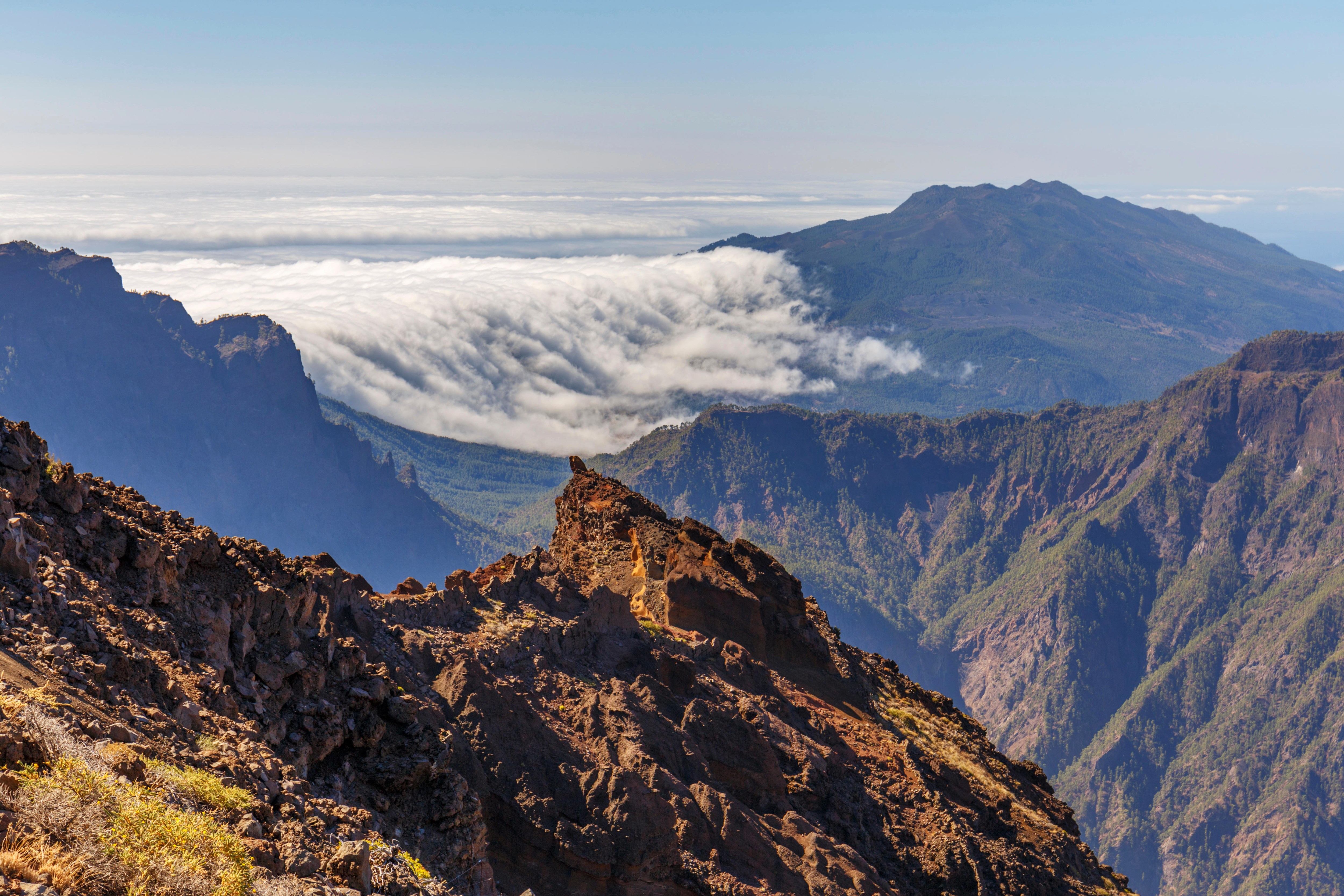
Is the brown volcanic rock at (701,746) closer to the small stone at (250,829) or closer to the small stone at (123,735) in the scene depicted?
the small stone at (250,829)

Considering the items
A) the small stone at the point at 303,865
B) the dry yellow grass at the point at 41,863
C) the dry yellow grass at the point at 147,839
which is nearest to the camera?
the dry yellow grass at the point at 41,863

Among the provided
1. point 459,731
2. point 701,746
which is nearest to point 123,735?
point 459,731

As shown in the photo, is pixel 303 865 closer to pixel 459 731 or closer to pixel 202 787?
pixel 202 787

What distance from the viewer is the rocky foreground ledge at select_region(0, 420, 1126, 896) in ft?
56.3

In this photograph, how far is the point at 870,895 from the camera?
40031 mm

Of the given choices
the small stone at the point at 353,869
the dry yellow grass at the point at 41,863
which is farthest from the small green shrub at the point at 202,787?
the dry yellow grass at the point at 41,863

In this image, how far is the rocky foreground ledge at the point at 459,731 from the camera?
17172 mm

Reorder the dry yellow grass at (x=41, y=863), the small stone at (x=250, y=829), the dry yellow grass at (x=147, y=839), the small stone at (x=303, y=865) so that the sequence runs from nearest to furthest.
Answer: the dry yellow grass at (x=41, y=863) → the dry yellow grass at (x=147, y=839) → the small stone at (x=303, y=865) → the small stone at (x=250, y=829)

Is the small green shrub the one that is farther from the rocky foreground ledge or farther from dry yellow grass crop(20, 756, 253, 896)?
dry yellow grass crop(20, 756, 253, 896)

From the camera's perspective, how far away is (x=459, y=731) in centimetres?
3244

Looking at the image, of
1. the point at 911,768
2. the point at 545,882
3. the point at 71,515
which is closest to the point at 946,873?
the point at 911,768

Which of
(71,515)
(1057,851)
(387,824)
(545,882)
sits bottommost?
(1057,851)

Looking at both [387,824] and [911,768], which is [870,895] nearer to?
[911,768]

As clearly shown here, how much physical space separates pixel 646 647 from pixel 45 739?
31.9 m
